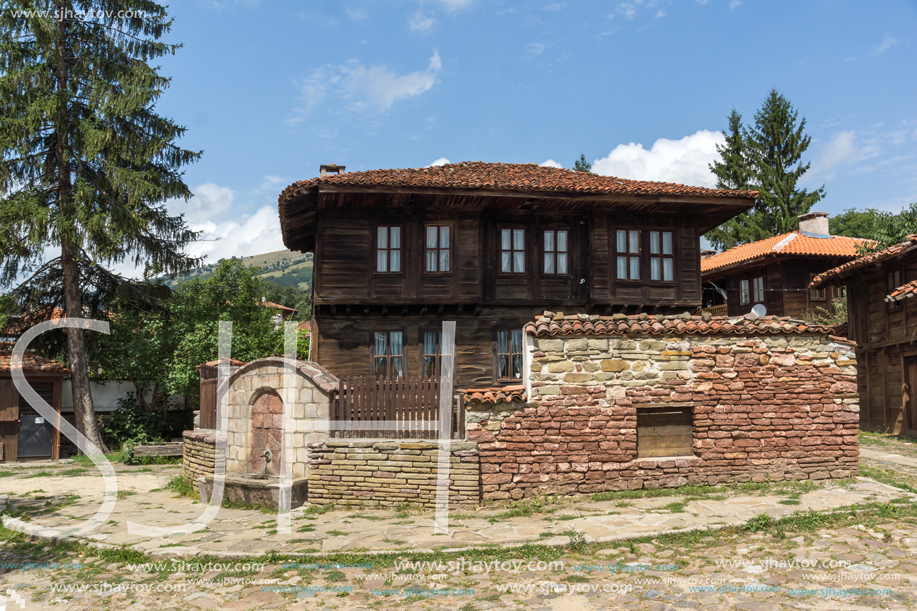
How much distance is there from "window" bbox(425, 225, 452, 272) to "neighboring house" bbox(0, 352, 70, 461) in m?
11.6

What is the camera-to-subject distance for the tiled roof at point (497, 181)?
14.2m

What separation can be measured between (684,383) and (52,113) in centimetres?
1743

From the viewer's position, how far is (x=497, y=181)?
14609 mm

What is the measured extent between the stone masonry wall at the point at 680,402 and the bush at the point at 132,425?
46.5ft

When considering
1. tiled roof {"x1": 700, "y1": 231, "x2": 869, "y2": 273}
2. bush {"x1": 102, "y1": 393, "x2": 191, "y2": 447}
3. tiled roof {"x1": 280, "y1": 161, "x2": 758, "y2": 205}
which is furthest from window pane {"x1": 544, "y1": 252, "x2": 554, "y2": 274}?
bush {"x1": 102, "y1": 393, "x2": 191, "y2": 447}

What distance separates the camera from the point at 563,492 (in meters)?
9.01

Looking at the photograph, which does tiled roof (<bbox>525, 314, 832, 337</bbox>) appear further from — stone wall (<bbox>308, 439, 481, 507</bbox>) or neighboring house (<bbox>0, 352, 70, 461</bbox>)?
neighboring house (<bbox>0, 352, 70, 461</bbox>)

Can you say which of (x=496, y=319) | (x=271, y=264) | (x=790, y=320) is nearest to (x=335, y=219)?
(x=496, y=319)

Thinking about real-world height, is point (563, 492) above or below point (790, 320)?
below

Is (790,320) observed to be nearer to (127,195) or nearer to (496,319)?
(496,319)

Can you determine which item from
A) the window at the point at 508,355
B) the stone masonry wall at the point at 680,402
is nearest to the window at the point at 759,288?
the window at the point at 508,355

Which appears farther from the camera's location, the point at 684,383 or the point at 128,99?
the point at 128,99

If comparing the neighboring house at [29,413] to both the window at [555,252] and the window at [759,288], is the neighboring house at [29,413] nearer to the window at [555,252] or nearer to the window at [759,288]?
the window at [555,252]

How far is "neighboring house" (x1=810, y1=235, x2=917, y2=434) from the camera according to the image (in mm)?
16188
